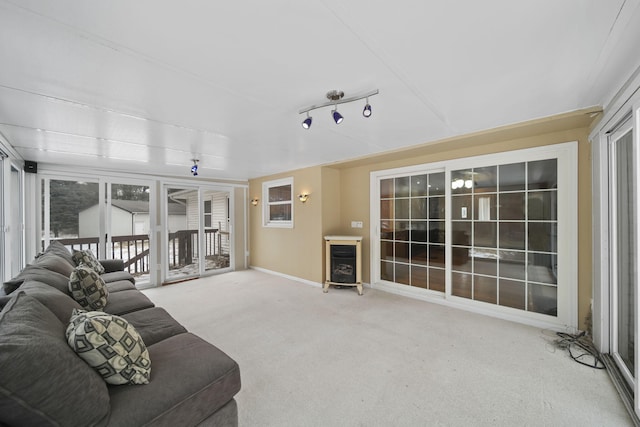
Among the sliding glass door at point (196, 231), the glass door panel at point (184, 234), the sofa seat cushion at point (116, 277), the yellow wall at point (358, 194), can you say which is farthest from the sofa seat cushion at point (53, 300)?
the glass door panel at point (184, 234)

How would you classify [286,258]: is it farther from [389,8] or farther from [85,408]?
[389,8]

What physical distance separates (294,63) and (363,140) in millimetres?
1820

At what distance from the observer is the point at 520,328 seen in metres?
2.95

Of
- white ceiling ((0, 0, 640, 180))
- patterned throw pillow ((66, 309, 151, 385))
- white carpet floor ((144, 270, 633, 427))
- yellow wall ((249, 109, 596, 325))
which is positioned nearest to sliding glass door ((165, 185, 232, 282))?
yellow wall ((249, 109, 596, 325))

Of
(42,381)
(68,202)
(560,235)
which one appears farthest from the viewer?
(68,202)

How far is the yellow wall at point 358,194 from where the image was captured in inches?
108

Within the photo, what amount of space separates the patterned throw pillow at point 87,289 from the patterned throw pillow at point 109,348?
44.0 inches

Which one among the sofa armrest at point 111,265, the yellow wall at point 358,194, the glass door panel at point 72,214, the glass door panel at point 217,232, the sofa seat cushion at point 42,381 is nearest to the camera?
the sofa seat cushion at point 42,381

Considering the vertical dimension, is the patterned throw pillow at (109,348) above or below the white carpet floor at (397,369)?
above

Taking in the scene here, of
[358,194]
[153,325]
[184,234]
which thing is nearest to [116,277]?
[153,325]

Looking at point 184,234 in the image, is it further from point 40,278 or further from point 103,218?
point 40,278

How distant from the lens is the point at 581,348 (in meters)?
2.48

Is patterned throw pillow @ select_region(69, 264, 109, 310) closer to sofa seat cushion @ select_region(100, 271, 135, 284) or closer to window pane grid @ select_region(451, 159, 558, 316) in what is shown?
sofa seat cushion @ select_region(100, 271, 135, 284)

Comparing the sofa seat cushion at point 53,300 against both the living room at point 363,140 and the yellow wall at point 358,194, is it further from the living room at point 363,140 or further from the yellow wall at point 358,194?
the yellow wall at point 358,194
